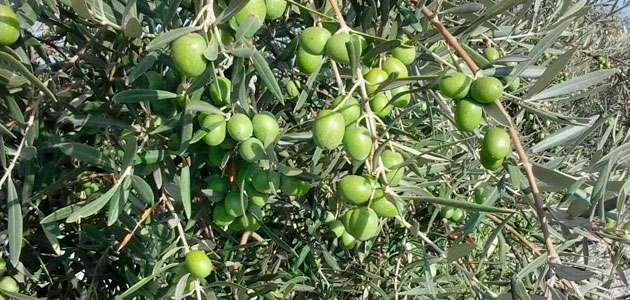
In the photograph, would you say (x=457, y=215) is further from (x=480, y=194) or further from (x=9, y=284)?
(x=9, y=284)

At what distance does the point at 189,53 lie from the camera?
0.79 meters

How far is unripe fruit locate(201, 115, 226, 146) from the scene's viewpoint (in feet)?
3.04

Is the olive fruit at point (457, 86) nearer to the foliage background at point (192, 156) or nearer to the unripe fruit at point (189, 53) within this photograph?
the foliage background at point (192, 156)

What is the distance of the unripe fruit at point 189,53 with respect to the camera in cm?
79

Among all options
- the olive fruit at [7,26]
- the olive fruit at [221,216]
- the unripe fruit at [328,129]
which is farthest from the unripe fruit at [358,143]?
the olive fruit at [7,26]

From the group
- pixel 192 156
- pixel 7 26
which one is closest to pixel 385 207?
pixel 192 156

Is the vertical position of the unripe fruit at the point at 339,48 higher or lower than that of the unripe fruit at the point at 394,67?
higher

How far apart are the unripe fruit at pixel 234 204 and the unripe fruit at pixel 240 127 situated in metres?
0.18

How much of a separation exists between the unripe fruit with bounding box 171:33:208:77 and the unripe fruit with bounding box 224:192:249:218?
315 mm

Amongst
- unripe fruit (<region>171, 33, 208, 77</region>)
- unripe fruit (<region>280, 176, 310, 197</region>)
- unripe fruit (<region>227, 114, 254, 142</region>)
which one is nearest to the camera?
unripe fruit (<region>171, 33, 208, 77</region>)

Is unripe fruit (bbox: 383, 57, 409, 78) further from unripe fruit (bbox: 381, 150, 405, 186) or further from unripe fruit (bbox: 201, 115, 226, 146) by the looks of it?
unripe fruit (bbox: 201, 115, 226, 146)

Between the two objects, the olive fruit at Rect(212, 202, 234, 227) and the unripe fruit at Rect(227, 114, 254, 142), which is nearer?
the unripe fruit at Rect(227, 114, 254, 142)

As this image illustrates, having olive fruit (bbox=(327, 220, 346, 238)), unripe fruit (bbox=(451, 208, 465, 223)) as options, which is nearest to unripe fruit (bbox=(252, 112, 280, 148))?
olive fruit (bbox=(327, 220, 346, 238))

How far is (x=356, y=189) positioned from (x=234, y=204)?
0.28 m
